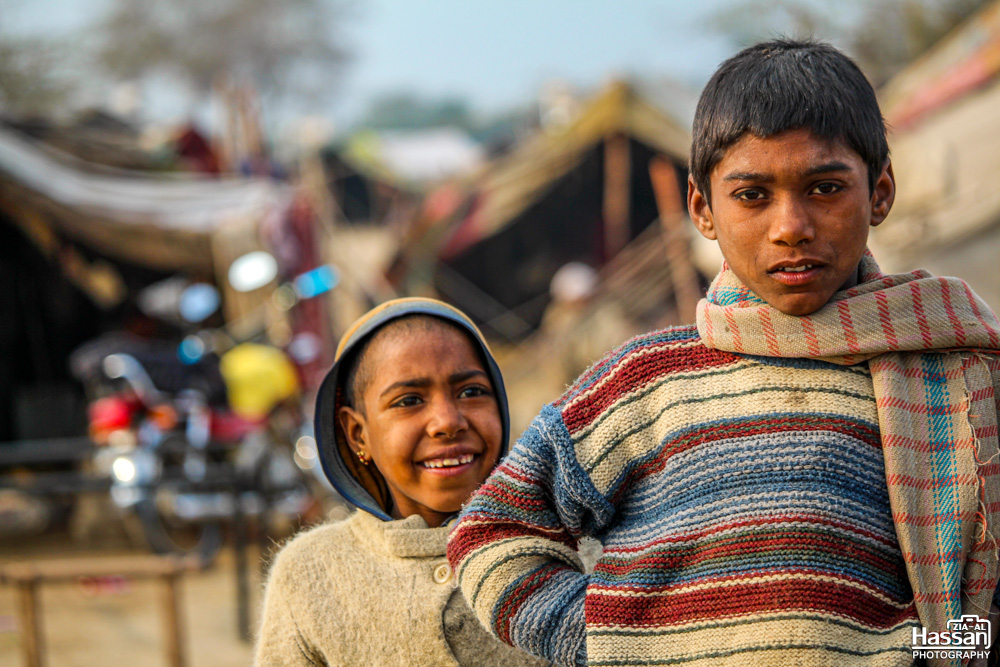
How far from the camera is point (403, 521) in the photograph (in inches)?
66.9

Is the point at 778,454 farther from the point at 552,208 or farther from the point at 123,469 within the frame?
the point at 552,208

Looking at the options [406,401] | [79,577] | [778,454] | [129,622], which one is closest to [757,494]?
[778,454]

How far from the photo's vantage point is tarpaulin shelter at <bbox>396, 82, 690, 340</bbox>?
9227mm

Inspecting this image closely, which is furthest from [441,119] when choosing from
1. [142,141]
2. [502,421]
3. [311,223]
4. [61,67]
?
[502,421]

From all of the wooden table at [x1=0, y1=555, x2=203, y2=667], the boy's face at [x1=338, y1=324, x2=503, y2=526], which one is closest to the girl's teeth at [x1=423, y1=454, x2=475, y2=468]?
the boy's face at [x1=338, y1=324, x2=503, y2=526]

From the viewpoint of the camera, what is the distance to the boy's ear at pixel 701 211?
50.7 inches

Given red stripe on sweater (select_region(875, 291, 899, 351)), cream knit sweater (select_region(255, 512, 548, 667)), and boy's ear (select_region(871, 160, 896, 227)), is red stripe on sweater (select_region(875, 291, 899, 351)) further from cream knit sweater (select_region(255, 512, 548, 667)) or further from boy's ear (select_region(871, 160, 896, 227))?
cream knit sweater (select_region(255, 512, 548, 667))

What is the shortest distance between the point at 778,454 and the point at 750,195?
320mm

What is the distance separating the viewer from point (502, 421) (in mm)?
1738

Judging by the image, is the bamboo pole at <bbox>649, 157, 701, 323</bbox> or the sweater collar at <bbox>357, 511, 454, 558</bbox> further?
the bamboo pole at <bbox>649, 157, 701, 323</bbox>

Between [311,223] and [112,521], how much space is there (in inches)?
118

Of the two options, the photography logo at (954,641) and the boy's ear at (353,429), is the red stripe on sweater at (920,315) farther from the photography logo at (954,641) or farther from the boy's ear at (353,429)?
the boy's ear at (353,429)

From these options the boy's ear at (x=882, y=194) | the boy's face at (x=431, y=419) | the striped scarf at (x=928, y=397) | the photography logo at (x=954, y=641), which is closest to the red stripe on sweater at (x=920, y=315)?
the striped scarf at (x=928, y=397)

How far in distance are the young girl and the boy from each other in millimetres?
408
